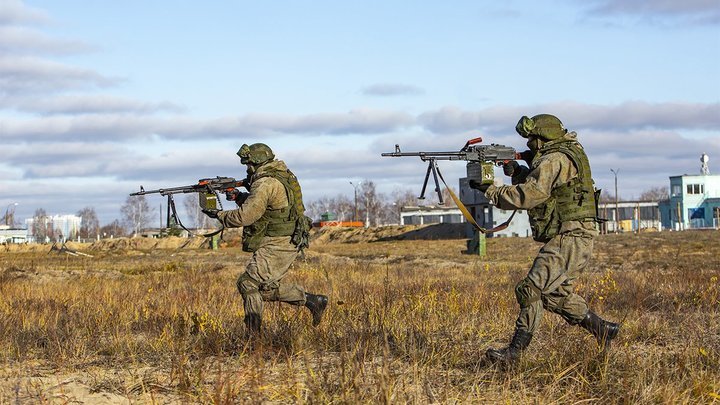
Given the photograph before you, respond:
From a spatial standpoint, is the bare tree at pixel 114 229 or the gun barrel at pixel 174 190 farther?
the bare tree at pixel 114 229

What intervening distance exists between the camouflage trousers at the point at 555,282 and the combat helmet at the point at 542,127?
772 mm

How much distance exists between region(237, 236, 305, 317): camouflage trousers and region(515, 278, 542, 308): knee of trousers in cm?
233

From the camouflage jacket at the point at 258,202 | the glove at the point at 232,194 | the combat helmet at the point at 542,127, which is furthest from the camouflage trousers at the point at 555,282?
the glove at the point at 232,194

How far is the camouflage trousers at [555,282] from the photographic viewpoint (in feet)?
20.1

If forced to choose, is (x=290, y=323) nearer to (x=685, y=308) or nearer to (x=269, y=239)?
(x=269, y=239)

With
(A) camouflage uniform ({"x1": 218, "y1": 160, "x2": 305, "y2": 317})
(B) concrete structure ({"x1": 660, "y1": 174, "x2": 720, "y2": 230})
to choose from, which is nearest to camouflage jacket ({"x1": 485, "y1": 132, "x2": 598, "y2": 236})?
(A) camouflage uniform ({"x1": 218, "y1": 160, "x2": 305, "y2": 317})

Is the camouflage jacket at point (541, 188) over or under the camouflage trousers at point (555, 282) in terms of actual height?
over

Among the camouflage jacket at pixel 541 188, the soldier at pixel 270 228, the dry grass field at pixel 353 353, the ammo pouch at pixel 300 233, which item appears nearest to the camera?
the dry grass field at pixel 353 353

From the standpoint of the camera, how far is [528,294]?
20.2ft

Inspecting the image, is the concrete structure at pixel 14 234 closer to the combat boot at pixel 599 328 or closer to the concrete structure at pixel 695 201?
the concrete structure at pixel 695 201

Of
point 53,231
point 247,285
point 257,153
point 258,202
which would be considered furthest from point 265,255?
point 53,231

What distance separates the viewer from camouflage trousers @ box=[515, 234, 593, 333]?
6.13 m

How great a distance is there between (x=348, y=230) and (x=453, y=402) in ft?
231

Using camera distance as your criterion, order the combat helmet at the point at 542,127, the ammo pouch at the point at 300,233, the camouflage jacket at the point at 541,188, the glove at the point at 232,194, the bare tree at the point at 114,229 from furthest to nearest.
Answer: the bare tree at the point at 114,229, the glove at the point at 232,194, the ammo pouch at the point at 300,233, the combat helmet at the point at 542,127, the camouflage jacket at the point at 541,188
